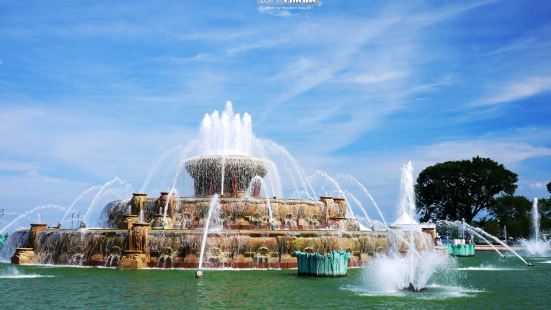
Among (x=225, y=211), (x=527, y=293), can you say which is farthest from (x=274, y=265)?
(x=527, y=293)

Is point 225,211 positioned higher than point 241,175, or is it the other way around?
point 241,175

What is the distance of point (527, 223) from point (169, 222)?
216 ft

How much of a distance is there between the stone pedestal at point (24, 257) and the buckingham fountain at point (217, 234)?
0.05 m

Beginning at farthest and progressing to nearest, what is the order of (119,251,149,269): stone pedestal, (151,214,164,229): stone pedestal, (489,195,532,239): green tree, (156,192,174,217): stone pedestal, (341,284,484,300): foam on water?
(489,195,532,239): green tree, (156,192,174,217): stone pedestal, (151,214,164,229): stone pedestal, (119,251,149,269): stone pedestal, (341,284,484,300): foam on water

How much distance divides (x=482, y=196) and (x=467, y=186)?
2672 mm

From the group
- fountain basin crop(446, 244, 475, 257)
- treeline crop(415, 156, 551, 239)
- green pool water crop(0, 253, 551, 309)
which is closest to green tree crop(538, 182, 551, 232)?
treeline crop(415, 156, 551, 239)

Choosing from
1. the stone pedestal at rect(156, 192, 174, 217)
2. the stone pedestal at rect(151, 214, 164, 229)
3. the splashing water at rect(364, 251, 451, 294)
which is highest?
the stone pedestal at rect(156, 192, 174, 217)

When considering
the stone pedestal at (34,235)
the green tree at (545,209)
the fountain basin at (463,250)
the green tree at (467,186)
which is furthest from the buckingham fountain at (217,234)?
the green tree at (545,209)

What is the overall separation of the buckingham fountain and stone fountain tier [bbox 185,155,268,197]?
7 cm

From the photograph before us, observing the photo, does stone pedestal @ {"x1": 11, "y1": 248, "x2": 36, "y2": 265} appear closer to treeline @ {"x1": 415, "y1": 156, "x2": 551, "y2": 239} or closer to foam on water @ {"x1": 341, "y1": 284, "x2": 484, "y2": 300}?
foam on water @ {"x1": 341, "y1": 284, "x2": 484, "y2": 300}

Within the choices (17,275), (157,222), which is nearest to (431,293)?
(17,275)

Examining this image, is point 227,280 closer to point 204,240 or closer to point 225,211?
point 204,240

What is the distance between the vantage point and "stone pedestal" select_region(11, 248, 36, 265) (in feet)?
97.2

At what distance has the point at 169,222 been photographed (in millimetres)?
31719
